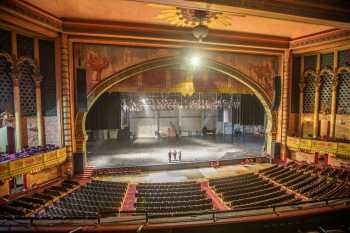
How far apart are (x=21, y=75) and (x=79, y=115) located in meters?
3.37

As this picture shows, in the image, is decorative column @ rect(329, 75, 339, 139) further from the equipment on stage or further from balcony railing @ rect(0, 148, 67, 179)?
balcony railing @ rect(0, 148, 67, 179)

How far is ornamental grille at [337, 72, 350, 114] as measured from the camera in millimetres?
13398

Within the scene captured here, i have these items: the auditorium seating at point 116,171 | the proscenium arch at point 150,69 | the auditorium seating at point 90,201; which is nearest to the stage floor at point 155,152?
the auditorium seating at point 116,171

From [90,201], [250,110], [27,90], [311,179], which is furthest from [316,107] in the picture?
[27,90]

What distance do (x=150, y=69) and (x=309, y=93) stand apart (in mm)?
11477

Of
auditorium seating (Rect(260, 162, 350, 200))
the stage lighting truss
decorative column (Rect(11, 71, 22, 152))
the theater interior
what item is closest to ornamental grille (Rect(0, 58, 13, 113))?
the theater interior

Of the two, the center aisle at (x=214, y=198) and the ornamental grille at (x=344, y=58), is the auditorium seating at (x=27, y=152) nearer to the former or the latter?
the center aisle at (x=214, y=198)

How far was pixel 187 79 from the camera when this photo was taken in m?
14.8

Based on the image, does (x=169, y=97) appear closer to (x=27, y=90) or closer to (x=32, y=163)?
(x=27, y=90)

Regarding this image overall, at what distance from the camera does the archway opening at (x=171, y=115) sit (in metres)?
14.6

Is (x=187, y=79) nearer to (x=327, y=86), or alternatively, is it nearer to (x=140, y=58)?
(x=140, y=58)

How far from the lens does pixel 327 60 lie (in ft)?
47.4

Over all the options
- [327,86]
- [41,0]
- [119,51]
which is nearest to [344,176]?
[327,86]

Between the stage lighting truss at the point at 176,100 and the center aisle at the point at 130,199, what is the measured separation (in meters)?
9.14
